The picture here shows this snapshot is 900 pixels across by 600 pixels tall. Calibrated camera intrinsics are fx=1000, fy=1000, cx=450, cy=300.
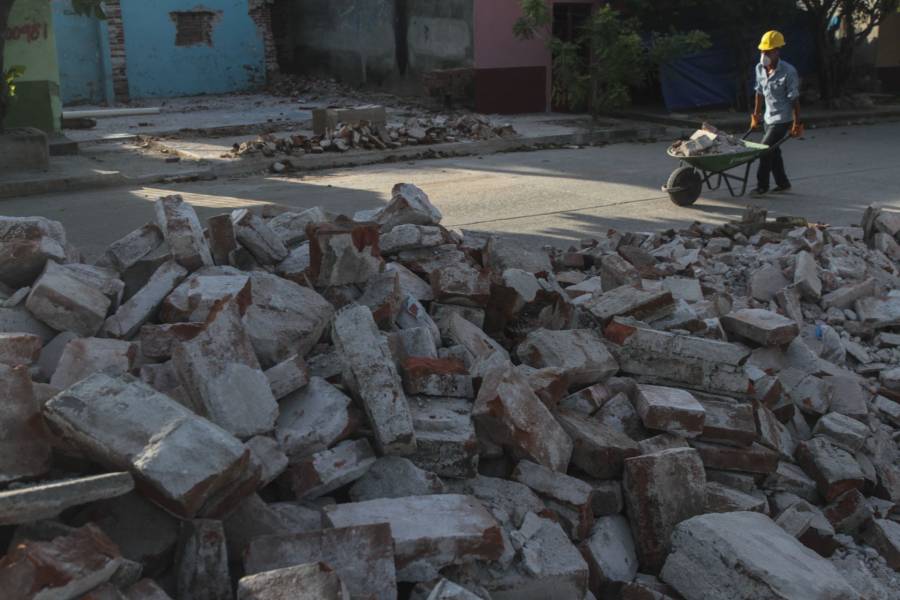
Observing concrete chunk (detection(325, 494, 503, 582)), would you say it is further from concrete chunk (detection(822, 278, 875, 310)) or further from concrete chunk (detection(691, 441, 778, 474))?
concrete chunk (detection(822, 278, 875, 310))

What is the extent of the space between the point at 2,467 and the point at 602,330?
317 cm

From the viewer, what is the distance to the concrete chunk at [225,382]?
3.67m

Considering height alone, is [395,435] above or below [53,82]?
below

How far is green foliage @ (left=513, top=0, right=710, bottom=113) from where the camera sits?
17.0m

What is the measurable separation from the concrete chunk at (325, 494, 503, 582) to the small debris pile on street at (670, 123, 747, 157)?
8056 mm

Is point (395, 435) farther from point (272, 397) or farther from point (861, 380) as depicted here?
point (861, 380)

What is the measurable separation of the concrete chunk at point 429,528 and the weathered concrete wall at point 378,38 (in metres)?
16.6

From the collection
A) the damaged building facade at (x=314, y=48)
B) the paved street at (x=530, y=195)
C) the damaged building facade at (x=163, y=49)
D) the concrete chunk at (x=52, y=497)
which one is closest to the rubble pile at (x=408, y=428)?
the concrete chunk at (x=52, y=497)

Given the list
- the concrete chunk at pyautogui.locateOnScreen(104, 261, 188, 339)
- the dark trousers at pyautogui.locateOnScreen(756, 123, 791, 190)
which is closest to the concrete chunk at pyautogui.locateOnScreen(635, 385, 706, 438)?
the concrete chunk at pyautogui.locateOnScreen(104, 261, 188, 339)

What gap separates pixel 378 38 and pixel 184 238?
18.1m

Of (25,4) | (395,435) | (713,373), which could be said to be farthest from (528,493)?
(25,4)

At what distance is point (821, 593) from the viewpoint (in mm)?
3418

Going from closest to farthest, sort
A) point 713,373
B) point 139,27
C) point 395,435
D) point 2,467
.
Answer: point 2,467
point 395,435
point 713,373
point 139,27

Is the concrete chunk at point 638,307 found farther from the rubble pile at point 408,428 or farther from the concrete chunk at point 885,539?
the concrete chunk at point 885,539
